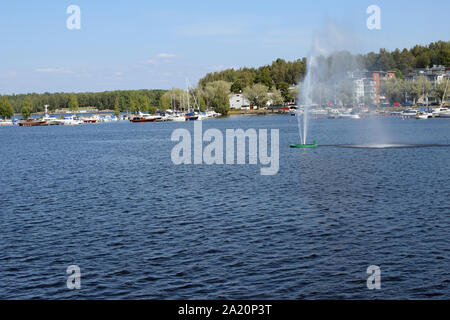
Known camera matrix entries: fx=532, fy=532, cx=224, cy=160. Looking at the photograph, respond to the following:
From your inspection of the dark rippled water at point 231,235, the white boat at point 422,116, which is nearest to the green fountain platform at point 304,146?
the dark rippled water at point 231,235

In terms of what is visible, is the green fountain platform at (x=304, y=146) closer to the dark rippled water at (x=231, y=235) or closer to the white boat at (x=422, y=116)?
the dark rippled water at (x=231, y=235)

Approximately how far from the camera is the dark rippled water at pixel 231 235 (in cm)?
2255

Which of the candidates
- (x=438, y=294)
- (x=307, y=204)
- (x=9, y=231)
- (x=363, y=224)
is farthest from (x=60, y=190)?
(x=438, y=294)

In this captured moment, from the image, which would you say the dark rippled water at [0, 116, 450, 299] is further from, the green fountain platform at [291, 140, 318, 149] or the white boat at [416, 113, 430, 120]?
the white boat at [416, 113, 430, 120]

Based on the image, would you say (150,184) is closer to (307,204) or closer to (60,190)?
(60,190)

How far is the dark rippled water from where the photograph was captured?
888 inches

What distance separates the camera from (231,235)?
30.6m

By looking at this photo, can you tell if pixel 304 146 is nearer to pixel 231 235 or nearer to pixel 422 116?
pixel 231 235

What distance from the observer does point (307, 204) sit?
39.6 m

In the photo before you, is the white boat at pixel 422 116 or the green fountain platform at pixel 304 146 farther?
the white boat at pixel 422 116

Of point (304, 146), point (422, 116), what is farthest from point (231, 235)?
point (422, 116)

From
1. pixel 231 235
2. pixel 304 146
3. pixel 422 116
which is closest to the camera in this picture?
pixel 231 235

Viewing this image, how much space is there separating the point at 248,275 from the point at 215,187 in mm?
26369

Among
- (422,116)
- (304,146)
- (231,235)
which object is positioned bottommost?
(231,235)
